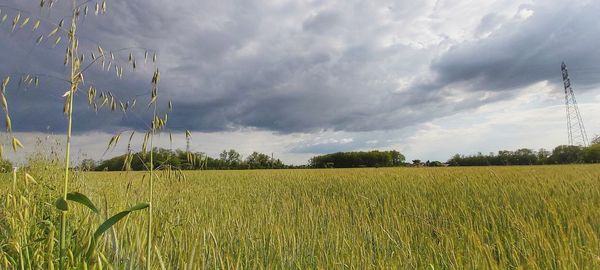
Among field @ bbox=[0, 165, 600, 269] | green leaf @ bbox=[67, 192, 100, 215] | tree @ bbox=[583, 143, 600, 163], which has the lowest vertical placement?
field @ bbox=[0, 165, 600, 269]

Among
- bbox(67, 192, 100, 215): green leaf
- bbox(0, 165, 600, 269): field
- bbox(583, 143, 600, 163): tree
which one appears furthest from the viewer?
bbox(583, 143, 600, 163): tree

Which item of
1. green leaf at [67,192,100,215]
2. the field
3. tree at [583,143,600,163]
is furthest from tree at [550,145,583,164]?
green leaf at [67,192,100,215]

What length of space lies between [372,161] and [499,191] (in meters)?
74.1

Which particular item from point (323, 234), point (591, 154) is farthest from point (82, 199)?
point (591, 154)

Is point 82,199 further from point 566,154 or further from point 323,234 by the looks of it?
point 566,154

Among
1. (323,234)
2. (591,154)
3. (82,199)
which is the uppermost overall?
(591,154)

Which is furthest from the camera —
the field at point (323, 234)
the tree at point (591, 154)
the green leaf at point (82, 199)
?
the tree at point (591, 154)

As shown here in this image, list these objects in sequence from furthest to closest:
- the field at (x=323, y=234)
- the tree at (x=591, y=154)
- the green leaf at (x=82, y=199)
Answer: the tree at (x=591, y=154), the field at (x=323, y=234), the green leaf at (x=82, y=199)

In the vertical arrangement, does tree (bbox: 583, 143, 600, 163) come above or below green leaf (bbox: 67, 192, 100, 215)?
above

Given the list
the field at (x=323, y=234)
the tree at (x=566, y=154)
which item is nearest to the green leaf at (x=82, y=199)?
the field at (x=323, y=234)

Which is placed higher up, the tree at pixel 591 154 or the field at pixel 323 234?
the tree at pixel 591 154

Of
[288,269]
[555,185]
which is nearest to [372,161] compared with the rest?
[555,185]

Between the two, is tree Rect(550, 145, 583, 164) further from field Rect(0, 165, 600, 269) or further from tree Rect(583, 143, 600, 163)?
field Rect(0, 165, 600, 269)

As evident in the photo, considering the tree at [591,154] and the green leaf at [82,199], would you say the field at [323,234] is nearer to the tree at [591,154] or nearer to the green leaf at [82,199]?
the green leaf at [82,199]
